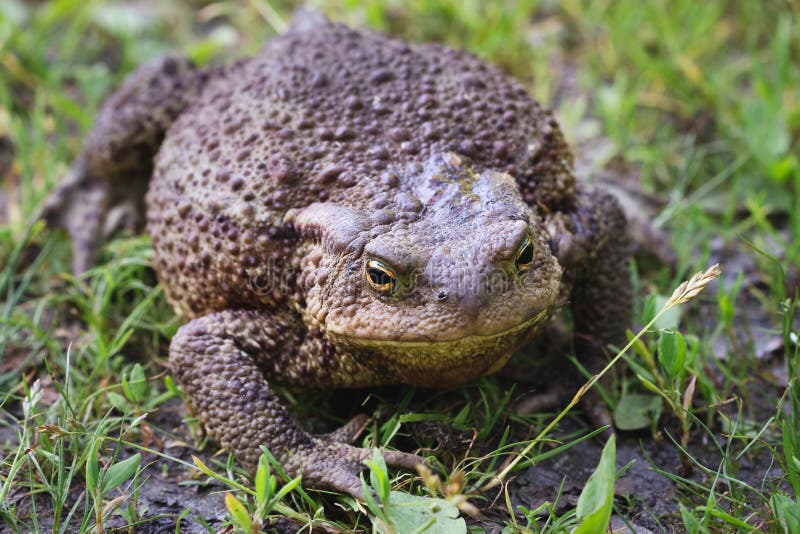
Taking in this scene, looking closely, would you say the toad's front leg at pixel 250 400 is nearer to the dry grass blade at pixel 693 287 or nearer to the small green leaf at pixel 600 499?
the small green leaf at pixel 600 499

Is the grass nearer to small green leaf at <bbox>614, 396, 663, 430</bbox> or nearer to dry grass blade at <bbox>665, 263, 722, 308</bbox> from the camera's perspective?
small green leaf at <bbox>614, 396, 663, 430</bbox>

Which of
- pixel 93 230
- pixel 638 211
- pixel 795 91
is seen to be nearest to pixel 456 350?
pixel 638 211

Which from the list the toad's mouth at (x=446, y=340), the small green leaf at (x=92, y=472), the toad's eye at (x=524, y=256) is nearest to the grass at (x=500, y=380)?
the small green leaf at (x=92, y=472)

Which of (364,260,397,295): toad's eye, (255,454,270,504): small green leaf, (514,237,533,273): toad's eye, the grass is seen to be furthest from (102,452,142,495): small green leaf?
(514,237,533,273): toad's eye

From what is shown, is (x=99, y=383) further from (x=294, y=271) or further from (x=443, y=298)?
(x=443, y=298)

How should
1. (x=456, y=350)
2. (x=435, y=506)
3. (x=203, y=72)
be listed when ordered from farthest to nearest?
(x=203, y=72)
(x=456, y=350)
(x=435, y=506)

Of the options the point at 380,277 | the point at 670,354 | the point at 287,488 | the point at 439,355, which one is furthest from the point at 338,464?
the point at 670,354
